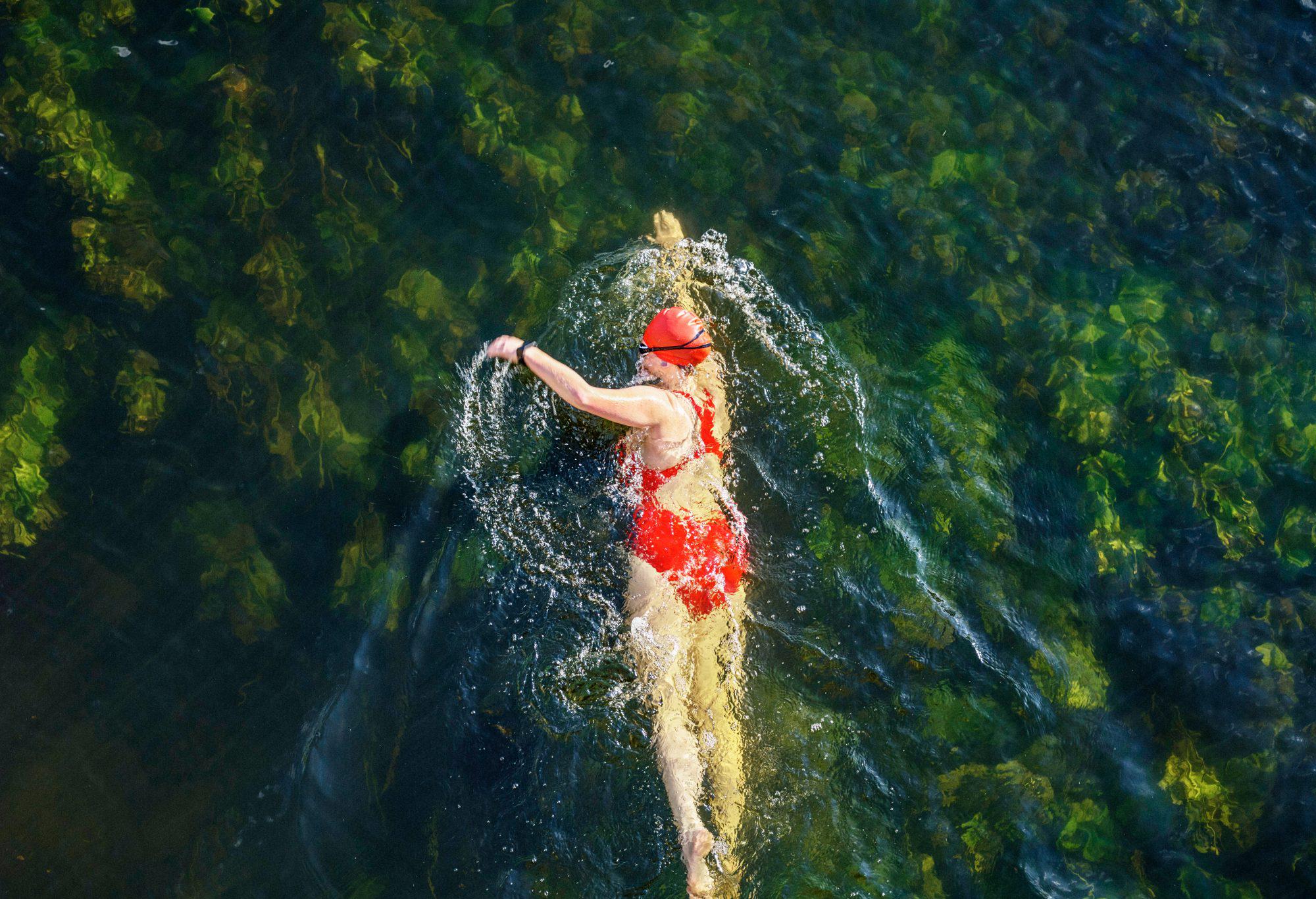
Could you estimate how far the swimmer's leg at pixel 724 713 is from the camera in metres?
4.56

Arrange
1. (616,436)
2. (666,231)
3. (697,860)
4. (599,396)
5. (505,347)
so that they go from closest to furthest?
(697,860)
(599,396)
(505,347)
(616,436)
(666,231)

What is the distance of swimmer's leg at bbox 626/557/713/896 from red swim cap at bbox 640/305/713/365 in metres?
1.21

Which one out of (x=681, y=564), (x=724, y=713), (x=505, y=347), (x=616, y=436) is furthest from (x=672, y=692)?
(x=505, y=347)

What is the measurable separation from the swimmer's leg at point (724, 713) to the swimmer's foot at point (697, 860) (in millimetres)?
91

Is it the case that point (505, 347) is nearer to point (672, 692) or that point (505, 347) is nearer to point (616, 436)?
point (616, 436)

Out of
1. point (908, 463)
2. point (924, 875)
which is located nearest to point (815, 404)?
point (908, 463)

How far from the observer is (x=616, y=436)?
5.64 meters

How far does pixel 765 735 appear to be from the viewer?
4.84 m

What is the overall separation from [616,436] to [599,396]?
2.86ft

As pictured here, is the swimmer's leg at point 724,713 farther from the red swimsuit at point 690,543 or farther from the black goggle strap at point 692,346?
the black goggle strap at point 692,346

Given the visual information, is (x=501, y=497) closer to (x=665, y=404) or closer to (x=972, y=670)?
(x=665, y=404)

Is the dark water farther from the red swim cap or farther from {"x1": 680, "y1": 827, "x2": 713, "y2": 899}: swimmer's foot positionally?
the red swim cap

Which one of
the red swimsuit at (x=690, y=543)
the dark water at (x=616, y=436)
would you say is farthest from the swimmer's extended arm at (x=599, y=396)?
the dark water at (x=616, y=436)

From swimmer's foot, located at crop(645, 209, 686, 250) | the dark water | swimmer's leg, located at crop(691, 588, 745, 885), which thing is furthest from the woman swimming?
swimmer's foot, located at crop(645, 209, 686, 250)
